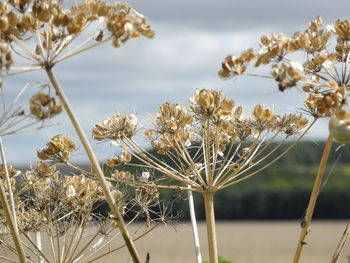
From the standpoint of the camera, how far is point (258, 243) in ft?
128

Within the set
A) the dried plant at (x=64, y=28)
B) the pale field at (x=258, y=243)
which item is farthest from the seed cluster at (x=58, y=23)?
the pale field at (x=258, y=243)

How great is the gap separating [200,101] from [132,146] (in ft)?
1.35

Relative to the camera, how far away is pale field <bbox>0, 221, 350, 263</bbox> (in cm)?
3553

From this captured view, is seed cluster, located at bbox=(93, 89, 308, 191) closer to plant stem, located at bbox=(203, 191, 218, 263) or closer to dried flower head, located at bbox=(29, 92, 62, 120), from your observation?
plant stem, located at bbox=(203, 191, 218, 263)

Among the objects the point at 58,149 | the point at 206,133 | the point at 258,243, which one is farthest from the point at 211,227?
the point at 258,243

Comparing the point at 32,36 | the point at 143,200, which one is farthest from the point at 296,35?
the point at 143,200

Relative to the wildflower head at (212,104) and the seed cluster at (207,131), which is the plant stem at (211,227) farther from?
the wildflower head at (212,104)

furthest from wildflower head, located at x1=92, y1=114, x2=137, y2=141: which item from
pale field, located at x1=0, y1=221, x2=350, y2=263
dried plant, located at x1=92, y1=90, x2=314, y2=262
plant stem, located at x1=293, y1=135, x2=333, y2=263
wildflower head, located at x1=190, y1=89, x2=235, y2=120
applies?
pale field, located at x1=0, y1=221, x2=350, y2=263

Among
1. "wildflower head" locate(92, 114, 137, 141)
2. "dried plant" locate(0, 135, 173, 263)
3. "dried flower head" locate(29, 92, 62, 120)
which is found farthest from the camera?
"dried plant" locate(0, 135, 173, 263)

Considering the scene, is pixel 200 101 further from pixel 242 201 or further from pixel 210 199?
pixel 242 201

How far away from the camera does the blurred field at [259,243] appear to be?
35656mm

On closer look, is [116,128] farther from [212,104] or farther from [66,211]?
[66,211]

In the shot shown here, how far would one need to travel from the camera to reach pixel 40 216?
2602 millimetres

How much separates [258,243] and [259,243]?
57 millimetres
